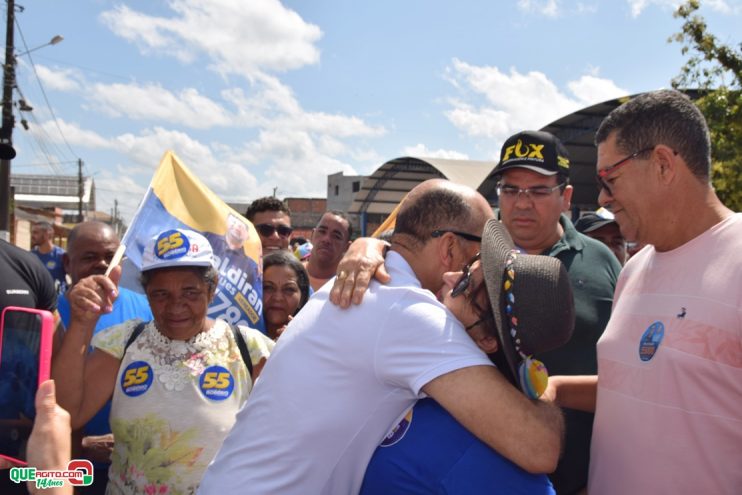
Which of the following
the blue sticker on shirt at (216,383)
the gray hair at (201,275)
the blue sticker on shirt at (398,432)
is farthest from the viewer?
the gray hair at (201,275)

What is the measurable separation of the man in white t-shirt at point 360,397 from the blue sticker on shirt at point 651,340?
592 mm

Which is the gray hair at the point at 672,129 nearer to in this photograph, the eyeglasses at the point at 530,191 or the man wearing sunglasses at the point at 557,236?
the man wearing sunglasses at the point at 557,236

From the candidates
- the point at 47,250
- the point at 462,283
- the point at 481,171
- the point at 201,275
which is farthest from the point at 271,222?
the point at 481,171

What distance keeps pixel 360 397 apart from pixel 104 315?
2557 millimetres

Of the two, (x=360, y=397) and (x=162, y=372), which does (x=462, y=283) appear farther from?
(x=162, y=372)

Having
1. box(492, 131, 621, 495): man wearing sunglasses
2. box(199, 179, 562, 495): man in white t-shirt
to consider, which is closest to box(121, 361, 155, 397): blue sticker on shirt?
box(199, 179, 562, 495): man in white t-shirt

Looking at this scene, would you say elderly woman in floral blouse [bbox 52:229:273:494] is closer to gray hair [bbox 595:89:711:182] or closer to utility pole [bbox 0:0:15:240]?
A: gray hair [bbox 595:89:711:182]

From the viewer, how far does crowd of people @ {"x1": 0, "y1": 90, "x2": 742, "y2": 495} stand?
5.26 feet

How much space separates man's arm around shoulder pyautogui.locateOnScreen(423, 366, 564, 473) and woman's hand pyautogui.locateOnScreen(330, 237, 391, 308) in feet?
1.18

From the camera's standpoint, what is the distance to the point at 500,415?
4.96 ft

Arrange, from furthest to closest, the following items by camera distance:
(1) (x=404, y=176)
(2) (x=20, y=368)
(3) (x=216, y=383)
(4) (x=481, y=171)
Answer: (1) (x=404, y=176), (4) (x=481, y=171), (3) (x=216, y=383), (2) (x=20, y=368)

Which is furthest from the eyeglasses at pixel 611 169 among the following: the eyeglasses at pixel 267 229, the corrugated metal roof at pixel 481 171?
the corrugated metal roof at pixel 481 171

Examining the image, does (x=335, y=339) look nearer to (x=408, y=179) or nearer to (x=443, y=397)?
(x=443, y=397)

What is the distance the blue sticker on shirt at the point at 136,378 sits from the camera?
107 inches
